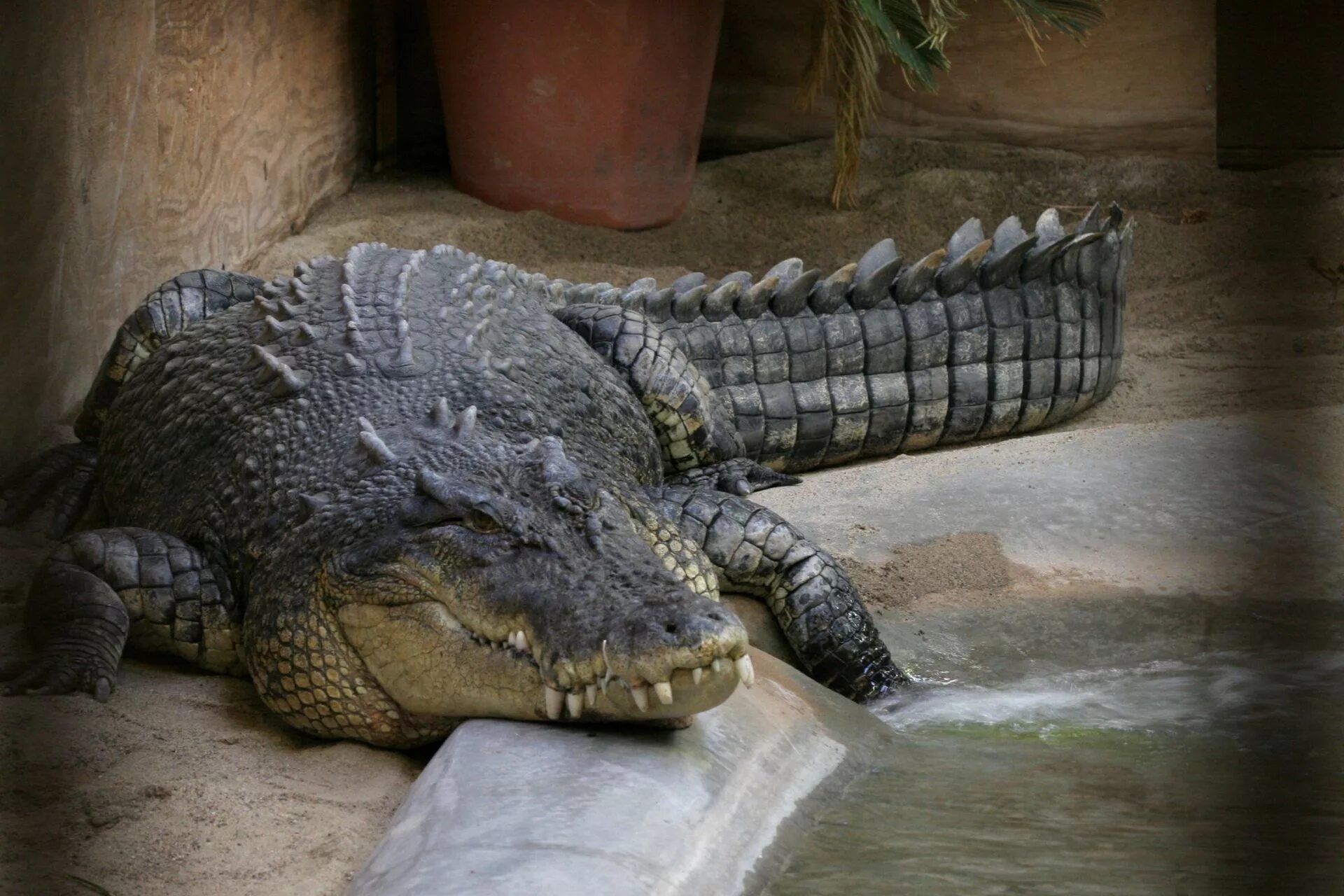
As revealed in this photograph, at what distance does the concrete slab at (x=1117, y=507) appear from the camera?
346cm

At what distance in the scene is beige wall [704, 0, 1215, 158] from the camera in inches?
253

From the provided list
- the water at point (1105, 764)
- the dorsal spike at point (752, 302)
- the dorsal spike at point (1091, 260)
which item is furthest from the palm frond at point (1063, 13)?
the water at point (1105, 764)

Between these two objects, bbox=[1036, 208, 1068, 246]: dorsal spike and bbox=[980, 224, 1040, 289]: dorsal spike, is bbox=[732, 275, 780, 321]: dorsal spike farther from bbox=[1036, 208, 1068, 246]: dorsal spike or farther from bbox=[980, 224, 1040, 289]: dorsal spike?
A: bbox=[1036, 208, 1068, 246]: dorsal spike

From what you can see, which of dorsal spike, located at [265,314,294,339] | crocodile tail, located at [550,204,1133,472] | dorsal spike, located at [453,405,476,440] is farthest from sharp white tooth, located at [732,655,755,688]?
crocodile tail, located at [550,204,1133,472]

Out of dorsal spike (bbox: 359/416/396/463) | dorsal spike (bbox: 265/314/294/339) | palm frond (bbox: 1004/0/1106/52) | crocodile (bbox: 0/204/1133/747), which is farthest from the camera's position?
palm frond (bbox: 1004/0/1106/52)

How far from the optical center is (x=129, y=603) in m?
2.86

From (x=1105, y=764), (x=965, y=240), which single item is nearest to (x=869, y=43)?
(x=965, y=240)

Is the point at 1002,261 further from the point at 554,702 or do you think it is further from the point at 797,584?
the point at 554,702

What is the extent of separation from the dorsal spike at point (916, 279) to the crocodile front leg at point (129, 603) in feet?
7.46

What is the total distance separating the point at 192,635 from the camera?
2.90 m

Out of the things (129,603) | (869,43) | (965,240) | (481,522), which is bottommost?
(129,603)

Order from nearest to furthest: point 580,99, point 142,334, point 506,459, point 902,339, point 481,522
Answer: point 481,522, point 506,459, point 142,334, point 902,339, point 580,99

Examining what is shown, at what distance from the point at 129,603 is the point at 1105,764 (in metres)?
1.78

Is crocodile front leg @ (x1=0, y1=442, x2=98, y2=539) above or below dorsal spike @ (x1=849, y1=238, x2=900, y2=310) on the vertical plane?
below
